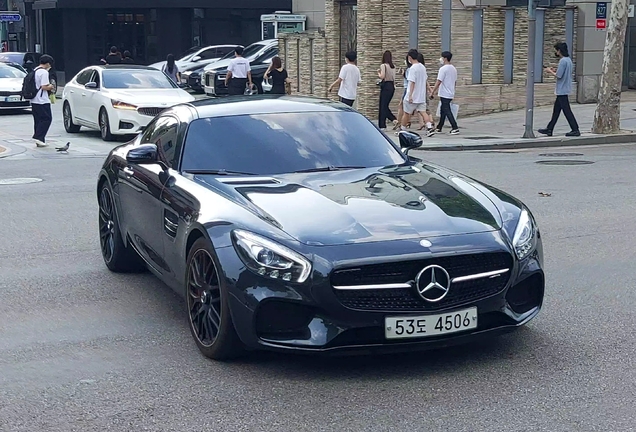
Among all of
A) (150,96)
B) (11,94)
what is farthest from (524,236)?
(11,94)

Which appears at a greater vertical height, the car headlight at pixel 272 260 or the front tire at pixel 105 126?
the car headlight at pixel 272 260

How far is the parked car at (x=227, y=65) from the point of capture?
32.3 m

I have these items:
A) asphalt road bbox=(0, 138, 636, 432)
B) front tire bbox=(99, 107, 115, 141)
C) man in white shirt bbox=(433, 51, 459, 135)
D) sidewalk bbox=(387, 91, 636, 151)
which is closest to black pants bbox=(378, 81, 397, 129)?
sidewalk bbox=(387, 91, 636, 151)

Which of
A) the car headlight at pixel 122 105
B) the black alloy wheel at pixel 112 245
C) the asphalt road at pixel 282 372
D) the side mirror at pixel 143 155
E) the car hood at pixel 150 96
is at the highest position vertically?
the side mirror at pixel 143 155

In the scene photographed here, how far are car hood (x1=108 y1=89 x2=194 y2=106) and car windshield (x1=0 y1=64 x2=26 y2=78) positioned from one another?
9243 mm

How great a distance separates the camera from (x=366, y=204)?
6.07 m

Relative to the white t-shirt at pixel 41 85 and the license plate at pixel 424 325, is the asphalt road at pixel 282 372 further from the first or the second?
the white t-shirt at pixel 41 85

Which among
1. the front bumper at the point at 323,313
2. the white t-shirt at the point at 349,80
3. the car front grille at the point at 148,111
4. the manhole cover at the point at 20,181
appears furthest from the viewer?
the white t-shirt at the point at 349,80

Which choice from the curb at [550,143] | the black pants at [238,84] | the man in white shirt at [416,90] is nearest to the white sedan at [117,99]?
the man in white shirt at [416,90]

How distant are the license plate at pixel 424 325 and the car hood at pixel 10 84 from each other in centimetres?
2427

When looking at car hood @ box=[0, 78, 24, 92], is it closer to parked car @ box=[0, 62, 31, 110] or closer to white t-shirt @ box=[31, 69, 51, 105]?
parked car @ box=[0, 62, 31, 110]

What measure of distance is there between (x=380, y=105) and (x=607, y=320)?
15941 mm

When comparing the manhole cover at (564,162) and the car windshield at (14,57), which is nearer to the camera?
the manhole cover at (564,162)

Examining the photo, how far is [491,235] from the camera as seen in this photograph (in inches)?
228
